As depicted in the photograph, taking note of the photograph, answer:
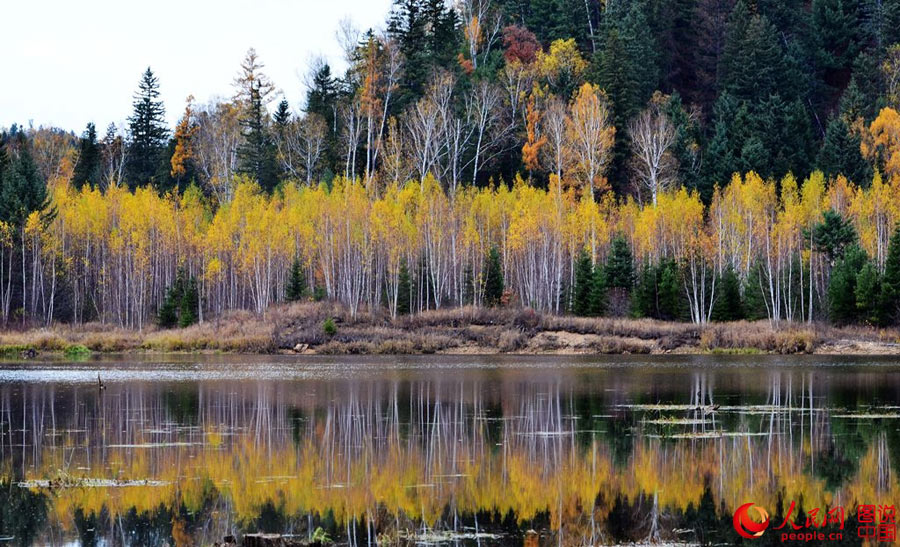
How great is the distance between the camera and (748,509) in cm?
1548

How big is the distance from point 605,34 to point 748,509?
282 feet

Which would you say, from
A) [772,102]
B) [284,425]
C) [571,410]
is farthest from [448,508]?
[772,102]

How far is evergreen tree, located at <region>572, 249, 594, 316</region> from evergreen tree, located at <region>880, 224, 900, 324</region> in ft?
59.1

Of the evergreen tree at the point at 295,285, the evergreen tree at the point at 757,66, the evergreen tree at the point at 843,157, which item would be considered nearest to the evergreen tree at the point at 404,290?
the evergreen tree at the point at 295,285

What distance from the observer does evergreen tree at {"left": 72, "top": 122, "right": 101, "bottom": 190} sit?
9875 cm

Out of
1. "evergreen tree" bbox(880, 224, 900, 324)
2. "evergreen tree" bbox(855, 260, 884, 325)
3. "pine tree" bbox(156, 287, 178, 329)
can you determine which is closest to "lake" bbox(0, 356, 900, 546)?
"evergreen tree" bbox(880, 224, 900, 324)

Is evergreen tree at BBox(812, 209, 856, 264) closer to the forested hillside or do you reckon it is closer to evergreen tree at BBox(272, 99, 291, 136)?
the forested hillside

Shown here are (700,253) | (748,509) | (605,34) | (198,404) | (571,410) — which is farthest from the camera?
(605,34)

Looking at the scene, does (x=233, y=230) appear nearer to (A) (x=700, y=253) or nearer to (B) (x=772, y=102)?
(A) (x=700, y=253)

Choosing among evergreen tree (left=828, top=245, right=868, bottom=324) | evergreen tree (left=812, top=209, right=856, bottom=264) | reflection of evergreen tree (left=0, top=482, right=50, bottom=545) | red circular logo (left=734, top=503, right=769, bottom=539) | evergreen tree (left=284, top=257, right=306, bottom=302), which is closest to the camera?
red circular logo (left=734, top=503, right=769, bottom=539)

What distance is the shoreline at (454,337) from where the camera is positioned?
58.9 metres

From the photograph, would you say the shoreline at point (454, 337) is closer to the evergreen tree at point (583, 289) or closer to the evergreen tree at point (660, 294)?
the evergreen tree at point (583, 289)

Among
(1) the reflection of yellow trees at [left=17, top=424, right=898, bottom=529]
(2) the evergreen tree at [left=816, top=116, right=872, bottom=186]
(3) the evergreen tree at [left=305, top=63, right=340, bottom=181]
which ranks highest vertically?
(3) the evergreen tree at [left=305, top=63, right=340, bottom=181]

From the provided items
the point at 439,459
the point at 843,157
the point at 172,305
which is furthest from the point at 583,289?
the point at 439,459
